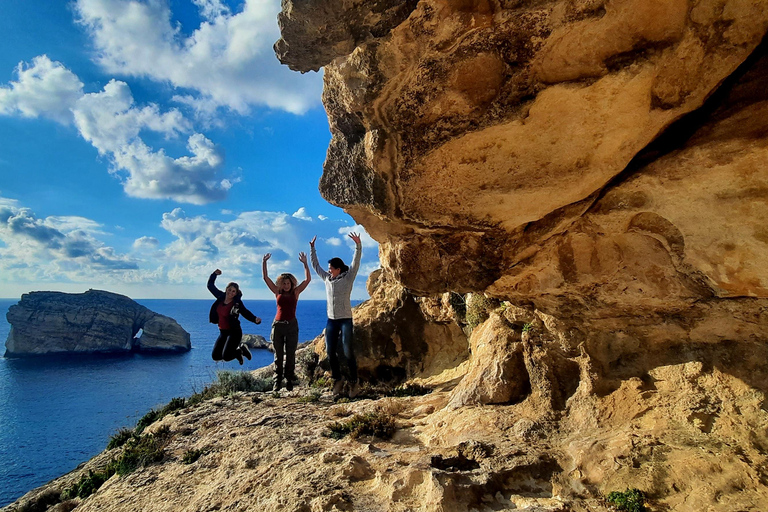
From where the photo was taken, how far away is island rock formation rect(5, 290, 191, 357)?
200ft

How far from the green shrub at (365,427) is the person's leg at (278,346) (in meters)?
2.95

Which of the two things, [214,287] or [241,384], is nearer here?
[214,287]

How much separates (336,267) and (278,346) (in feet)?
7.79

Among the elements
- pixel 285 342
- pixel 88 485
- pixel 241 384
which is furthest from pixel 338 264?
pixel 88 485

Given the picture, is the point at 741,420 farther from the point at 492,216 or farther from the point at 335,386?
the point at 335,386

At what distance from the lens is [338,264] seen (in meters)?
8.41

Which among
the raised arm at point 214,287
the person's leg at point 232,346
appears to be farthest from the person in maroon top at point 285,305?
the raised arm at point 214,287

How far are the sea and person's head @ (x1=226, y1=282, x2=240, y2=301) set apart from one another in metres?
3.47

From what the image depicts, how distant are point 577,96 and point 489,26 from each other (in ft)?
3.26

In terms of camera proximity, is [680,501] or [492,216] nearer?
[680,501]

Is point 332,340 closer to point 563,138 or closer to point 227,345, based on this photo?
point 227,345

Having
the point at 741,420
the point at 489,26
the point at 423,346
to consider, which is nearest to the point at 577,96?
the point at 489,26

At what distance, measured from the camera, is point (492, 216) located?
15.8ft

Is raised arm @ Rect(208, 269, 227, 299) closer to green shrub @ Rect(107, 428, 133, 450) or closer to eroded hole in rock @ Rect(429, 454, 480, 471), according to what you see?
green shrub @ Rect(107, 428, 133, 450)
